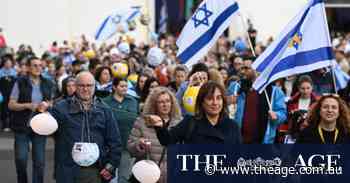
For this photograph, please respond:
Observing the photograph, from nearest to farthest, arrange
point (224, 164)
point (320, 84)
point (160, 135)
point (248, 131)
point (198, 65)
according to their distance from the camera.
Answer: point (224, 164) < point (160, 135) < point (248, 131) < point (198, 65) < point (320, 84)

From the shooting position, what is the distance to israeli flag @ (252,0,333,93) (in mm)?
11328

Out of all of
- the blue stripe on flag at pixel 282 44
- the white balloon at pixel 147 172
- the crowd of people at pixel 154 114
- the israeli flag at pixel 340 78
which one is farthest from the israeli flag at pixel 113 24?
the white balloon at pixel 147 172

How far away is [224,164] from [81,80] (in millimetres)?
1890

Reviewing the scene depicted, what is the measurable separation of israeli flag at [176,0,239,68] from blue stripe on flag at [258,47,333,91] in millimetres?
1431

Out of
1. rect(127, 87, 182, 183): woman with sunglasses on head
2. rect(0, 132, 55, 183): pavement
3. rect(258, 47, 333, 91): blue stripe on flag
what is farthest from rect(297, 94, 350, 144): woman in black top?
rect(0, 132, 55, 183): pavement

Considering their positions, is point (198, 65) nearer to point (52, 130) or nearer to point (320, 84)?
point (320, 84)

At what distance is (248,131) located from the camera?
1258 cm

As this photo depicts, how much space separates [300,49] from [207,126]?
265 centimetres

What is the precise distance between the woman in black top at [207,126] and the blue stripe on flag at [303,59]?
2295 millimetres

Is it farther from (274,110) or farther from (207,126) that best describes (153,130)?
(274,110)

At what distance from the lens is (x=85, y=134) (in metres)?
9.96

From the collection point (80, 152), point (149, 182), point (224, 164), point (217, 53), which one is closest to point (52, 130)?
point (80, 152)

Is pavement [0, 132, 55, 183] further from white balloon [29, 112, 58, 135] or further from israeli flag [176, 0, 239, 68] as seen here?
white balloon [29, 112, 58, 135]

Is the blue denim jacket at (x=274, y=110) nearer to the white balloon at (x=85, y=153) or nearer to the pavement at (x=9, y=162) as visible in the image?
the white balloon at (x=85, y=153)
